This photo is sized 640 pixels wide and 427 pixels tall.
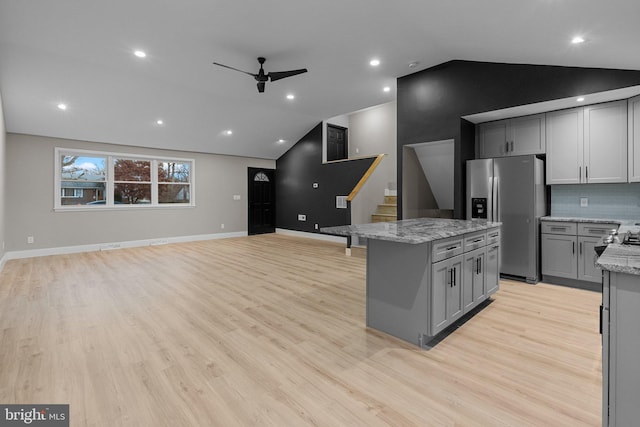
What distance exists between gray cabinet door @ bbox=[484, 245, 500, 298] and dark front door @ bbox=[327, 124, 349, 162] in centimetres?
586

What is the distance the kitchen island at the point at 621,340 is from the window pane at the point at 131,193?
27.8 feet

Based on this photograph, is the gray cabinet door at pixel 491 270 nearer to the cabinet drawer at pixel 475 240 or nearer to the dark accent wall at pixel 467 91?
the cabinet drawer at pixel 475 240

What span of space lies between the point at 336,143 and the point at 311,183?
4.81 ft

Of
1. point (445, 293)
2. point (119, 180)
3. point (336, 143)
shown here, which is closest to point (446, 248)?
point (445, 293)

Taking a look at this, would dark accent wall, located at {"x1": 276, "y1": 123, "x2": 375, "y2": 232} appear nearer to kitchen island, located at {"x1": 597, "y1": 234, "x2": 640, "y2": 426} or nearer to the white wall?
the white wall

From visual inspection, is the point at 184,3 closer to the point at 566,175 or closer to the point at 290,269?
the point at 290,269

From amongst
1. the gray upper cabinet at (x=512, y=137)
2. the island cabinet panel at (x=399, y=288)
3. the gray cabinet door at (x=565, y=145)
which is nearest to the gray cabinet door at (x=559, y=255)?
the gray cabinet door at (x=565, y=145)

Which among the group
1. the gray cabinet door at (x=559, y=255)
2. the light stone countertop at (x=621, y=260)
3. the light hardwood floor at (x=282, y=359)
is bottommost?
the light hardwood floor at (x=282, y=359)

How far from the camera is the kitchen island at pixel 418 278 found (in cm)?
235

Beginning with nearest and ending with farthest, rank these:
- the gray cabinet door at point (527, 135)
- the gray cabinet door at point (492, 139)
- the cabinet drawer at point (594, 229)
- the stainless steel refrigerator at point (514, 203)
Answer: the cabinet drawer at point (594, 229), the stainless steel refrigerator at point (514, 203), the gray cabinet door at point (527, 135), the gray cabinet door at point (492, 139)

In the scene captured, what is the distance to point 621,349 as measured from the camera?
1.29 meters

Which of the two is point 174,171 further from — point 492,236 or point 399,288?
point 492,236

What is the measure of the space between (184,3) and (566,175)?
16.9 feet

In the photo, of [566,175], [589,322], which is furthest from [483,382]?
[566,175]
